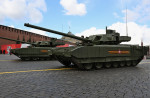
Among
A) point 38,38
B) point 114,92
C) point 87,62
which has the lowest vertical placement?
point 114,92

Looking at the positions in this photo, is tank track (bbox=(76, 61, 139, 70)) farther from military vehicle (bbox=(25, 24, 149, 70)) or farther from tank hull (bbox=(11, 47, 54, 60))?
tank hull (bbox=(11, 47, 54, 60))

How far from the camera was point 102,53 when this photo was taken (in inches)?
387

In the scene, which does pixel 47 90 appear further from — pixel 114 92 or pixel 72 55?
pixel 72 55

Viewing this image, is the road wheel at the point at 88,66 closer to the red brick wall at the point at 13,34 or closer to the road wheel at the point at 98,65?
the road wheel at the point at 98,65

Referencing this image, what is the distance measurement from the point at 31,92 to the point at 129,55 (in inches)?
335

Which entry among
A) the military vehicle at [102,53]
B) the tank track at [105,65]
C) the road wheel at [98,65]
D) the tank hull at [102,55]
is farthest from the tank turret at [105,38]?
the road wheel at [98,65]

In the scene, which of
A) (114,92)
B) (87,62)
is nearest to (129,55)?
(87,62)

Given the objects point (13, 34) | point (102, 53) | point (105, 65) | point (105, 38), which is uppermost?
point (13, 34)

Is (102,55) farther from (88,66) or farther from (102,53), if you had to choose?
(88,66)

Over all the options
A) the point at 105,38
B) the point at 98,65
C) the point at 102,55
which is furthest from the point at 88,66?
the point at 105,38

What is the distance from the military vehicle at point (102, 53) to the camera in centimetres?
921

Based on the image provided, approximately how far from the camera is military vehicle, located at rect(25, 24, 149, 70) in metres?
9.21

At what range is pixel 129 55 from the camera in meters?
11.1

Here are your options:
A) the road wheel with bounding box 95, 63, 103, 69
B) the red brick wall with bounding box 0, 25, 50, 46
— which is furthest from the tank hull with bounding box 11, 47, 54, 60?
the red brick wall with bounding box 0, 25, 50, 46
